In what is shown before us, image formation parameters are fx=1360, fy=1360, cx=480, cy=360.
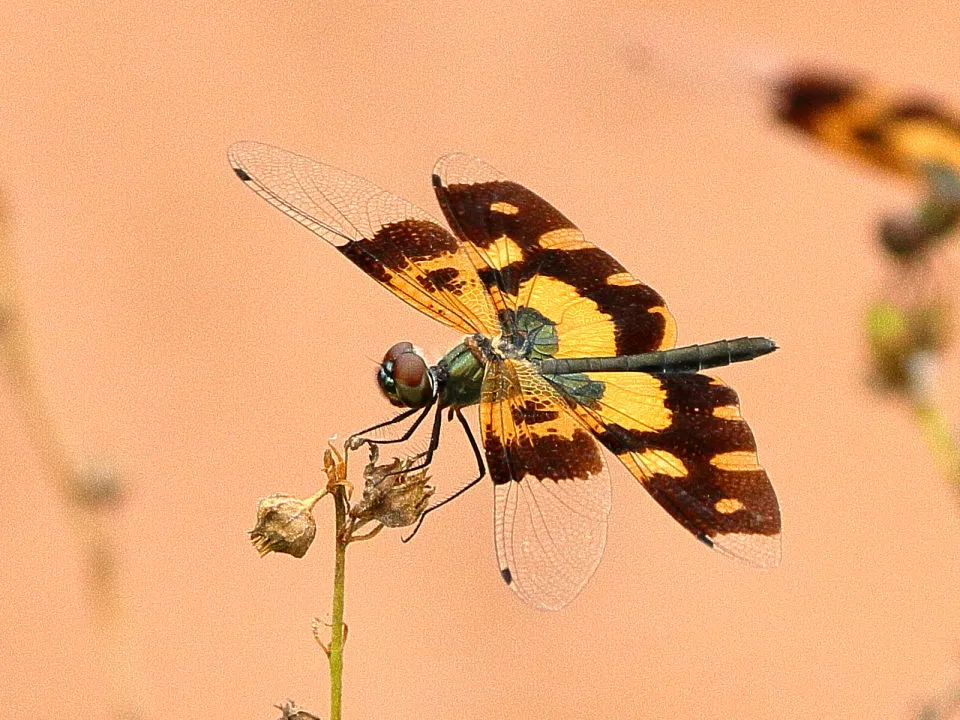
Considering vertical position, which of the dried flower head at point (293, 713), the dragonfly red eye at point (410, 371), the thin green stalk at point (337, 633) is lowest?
the dried flower head at point (293, 713)

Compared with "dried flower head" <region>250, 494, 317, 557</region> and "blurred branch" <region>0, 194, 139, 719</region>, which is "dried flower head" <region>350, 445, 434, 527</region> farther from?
"blurred branch" <region>0, 194, 139, 719</region>

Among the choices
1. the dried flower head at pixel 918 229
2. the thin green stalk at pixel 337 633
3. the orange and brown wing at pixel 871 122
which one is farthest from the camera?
the orange and brown wing at pixel 871 122

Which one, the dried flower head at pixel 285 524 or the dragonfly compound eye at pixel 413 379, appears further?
the dragonfly compound eye at pixel 413 379

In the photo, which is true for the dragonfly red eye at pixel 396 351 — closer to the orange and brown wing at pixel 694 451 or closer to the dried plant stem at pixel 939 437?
the orange and brown wing at pixel 694 451

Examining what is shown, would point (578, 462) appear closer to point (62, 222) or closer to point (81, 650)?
point (81, 650)

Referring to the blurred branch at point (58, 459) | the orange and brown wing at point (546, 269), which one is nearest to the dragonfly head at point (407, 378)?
the orange and brown wing at point (546, 269)

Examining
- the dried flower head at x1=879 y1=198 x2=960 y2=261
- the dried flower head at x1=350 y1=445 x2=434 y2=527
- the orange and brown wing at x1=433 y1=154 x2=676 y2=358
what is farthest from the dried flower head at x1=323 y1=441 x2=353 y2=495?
the dried flower head at x1=879 y1=198 x2=960 y2=261

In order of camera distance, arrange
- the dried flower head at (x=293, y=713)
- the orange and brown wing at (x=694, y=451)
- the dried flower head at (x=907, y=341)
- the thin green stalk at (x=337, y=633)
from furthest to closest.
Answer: the dried flower head at (x=907, y=341) → the orange and brown wing at (x=694, y=451) → the dried flower head at (x=293, y=713) → the thin green stalk at (x=337, y=633)
